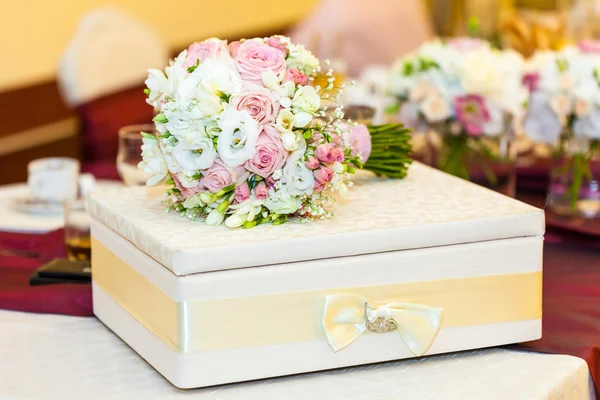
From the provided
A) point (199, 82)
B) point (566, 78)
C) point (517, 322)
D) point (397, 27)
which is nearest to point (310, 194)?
point (199, 82)

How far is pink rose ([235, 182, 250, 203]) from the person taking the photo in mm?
1056

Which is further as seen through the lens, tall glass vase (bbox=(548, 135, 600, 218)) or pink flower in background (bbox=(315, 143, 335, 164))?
tall glass vase (bbox=(548, 135, 600, 218))

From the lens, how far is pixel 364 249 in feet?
3.34

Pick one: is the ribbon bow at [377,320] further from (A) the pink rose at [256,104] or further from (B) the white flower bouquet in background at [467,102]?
(B) the white flower bouquet in background at [467,102]

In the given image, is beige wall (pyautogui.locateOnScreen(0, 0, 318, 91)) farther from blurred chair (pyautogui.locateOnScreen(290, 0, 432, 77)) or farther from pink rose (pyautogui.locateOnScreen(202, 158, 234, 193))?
pink rose (pyautogui.locateOnScreen(202, 158, 234, 193))

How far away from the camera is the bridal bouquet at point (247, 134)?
102 centimetres

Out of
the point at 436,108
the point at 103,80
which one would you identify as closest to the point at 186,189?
the point at 436,108

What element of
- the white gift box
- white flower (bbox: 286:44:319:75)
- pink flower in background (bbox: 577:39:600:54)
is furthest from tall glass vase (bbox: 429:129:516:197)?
white flower (bbox: 286:44:319:75)

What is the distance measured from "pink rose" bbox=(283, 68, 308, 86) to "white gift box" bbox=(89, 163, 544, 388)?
165 mm

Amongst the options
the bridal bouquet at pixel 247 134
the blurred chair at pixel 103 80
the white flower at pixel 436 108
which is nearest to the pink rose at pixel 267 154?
the bridal bouquet at pixel 247 134

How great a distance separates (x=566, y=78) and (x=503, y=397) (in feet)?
2.88

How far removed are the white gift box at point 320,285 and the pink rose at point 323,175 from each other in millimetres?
49

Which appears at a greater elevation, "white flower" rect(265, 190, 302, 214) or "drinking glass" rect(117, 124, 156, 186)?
"white flower" rect(265, 190, 302, 214)

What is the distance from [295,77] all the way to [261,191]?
0.45 feet
